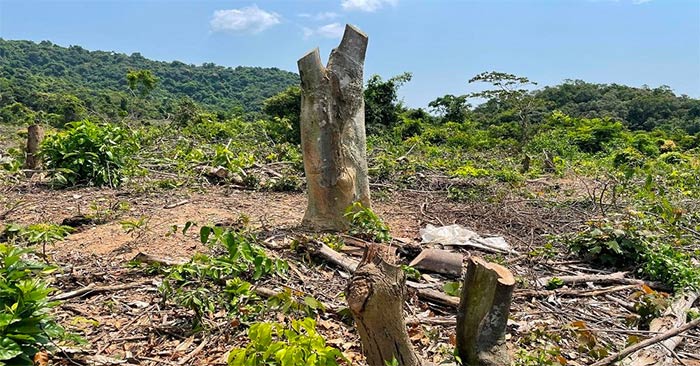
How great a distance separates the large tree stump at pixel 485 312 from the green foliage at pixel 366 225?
2155mm

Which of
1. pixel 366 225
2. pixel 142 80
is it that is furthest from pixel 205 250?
pixel 142 80

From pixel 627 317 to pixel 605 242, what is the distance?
1.28 m

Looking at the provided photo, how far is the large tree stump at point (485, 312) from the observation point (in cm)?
226

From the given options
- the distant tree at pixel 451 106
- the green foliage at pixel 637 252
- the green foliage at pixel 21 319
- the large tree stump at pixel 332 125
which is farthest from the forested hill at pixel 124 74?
the green foliage at pixel 21 319

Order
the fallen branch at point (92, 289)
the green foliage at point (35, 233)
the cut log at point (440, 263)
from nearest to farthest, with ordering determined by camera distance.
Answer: the fallen branch at point (92, 289)
the green foliage at point (35, 233)
the cut log at point (440, 263)

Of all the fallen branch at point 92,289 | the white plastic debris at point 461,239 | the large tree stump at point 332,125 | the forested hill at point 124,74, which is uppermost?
the forested hill at point 124,74

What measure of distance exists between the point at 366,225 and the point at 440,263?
2.97 feet

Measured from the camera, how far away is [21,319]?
6.43 feet

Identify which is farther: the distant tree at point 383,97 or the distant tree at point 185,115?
the distant tree at point 383,97

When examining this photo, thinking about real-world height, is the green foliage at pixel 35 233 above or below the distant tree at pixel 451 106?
below

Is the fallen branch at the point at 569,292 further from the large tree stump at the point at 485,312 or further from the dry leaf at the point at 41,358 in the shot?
the dry leaf at the point at 41,358

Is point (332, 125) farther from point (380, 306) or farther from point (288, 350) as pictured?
point (288, 350)

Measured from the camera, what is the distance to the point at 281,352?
1.81 meters

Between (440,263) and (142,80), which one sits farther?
(142,80)
